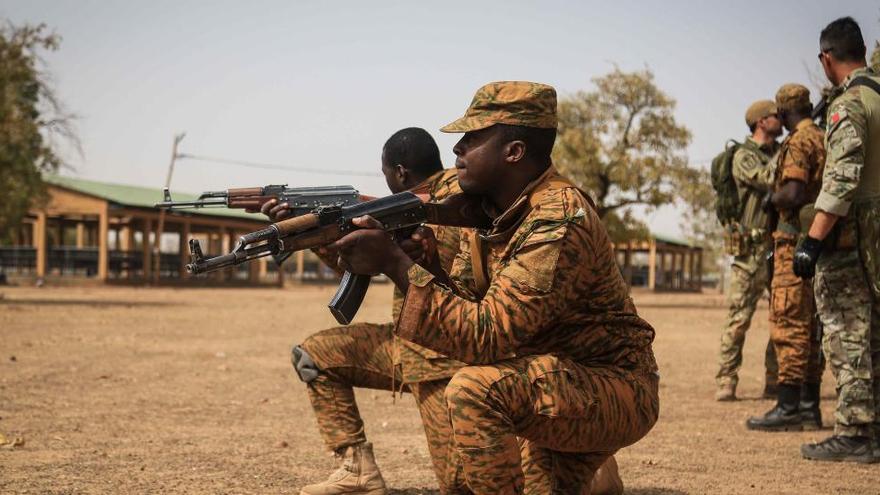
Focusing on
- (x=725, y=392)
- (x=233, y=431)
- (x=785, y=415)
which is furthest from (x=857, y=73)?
(x=233, y=431)

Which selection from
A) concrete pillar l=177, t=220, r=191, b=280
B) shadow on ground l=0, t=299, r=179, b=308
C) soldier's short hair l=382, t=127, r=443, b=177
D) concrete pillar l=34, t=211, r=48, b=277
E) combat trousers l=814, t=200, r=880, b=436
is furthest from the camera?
concrete pillar l=177, t=220, r=191, b=280

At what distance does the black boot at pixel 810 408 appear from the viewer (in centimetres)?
654

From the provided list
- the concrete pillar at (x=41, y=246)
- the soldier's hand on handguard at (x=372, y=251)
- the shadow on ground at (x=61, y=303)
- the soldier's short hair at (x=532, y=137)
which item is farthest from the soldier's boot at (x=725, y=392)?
the concrete pillar at (x=41, y=246)

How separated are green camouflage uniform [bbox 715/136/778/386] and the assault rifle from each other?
480cm

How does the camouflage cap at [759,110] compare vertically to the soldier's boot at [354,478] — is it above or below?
above

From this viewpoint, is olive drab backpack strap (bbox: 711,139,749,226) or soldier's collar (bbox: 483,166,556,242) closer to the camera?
soldier's collar (bbox: 483,166,556,242)

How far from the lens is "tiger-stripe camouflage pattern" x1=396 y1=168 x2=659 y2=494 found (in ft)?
9.80

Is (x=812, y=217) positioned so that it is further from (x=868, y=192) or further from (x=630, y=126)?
(x=630, y=126)

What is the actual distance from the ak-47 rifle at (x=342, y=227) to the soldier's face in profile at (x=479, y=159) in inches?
6.6

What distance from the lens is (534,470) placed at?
3627mm

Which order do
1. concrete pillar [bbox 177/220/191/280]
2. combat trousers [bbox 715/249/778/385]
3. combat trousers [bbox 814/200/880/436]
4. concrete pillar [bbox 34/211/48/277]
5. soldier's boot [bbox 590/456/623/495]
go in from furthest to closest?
concrete pillar [bbox 177/220/191/280]
concrete pillar [bbox 34/211/48/277]
combat trousers [bbox 715/249/778/385]
combat trousers [bbox 814/200/880/436]
soldier's boot [bbox 590/456/623/495]

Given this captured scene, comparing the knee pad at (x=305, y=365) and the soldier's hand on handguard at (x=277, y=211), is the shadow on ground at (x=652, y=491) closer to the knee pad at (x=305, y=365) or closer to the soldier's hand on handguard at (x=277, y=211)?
the knee pad at (x=305, y=365)

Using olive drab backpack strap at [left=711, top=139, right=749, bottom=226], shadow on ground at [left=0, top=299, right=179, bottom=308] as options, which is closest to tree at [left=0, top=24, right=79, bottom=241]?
shadow on ground at [left=0, top=299, right=179, bottom=308]

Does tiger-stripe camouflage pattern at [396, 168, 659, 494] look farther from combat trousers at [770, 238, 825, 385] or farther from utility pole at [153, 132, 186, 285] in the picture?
utility pole at [153, 132, 186, 285]
